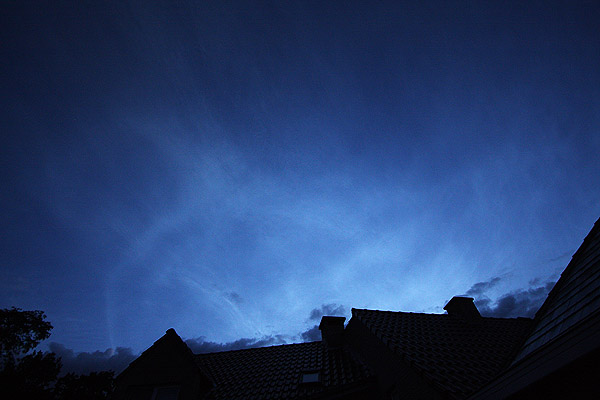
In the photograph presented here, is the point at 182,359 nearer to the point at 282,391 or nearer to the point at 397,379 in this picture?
the point at 282,391

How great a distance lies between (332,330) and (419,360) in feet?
28.5

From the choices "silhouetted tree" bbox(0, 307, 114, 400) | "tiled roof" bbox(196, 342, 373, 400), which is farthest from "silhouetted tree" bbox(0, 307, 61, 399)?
"tiled roof" bbox(196, 342, 373, 400)

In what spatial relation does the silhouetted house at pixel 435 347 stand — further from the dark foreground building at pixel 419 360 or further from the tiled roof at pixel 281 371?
the tiled roof at pixel 281 371

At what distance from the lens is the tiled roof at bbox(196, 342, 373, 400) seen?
1251 cm

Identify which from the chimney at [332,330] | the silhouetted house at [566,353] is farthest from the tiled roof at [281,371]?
the silhouetted house at [566,353]

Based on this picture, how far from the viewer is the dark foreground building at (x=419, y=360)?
3828mm

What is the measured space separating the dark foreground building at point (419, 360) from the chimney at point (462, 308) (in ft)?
0.20

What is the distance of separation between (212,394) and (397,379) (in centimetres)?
883

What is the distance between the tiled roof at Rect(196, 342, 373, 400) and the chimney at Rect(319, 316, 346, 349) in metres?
0.47

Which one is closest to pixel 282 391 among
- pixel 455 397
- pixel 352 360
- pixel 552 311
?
pixel 352 360

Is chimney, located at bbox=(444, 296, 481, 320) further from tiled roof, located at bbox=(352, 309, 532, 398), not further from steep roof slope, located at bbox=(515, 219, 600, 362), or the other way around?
steep roof slope, located at bbox=(515, 219, 600, 362)

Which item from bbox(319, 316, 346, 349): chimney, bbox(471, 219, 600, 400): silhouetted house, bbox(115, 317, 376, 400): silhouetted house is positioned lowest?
bbox(471, 219, 600, 400): silhouetted house

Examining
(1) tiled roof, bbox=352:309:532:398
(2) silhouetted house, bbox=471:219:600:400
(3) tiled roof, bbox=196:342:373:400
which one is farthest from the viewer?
(3) tiled roof, bbox=196:342:373:400

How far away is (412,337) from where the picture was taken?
42.4 ft
